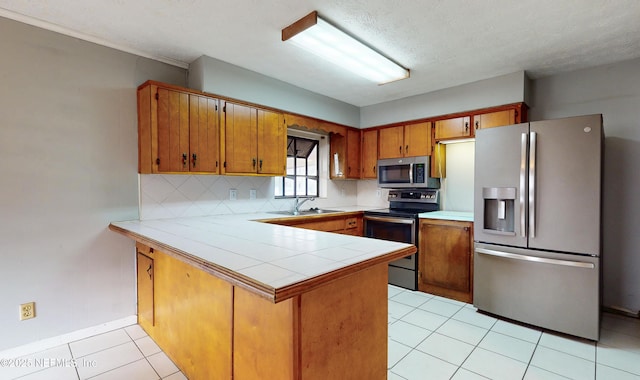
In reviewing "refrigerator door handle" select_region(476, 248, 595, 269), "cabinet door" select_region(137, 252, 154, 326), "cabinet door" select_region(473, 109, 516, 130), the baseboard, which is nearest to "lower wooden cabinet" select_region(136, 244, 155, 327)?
"cabinet door" select_region(137, 252, 154, 326)

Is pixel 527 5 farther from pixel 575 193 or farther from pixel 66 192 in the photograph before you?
pixel 66 192

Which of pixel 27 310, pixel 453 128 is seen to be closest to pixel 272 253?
pixel 27 310

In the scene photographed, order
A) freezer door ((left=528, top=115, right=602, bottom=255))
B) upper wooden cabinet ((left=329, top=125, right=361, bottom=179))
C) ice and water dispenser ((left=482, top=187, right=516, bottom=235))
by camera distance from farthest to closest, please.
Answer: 1. upper wooden cabinet ((left=329, top=125, right=361, bottom=179))
2. ice and water dispenser ((left=482, top=187, right=516, bottom=235))
3. freezer door ((left=528, top=115, right=602, bottom=255))

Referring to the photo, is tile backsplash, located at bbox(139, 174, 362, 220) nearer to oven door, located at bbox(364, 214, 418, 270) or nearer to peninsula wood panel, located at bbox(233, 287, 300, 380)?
oven door, located at bbox(364, 214, 418, 270)

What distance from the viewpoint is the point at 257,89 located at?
316cm

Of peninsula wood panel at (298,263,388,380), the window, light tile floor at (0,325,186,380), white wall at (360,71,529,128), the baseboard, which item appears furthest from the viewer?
the window

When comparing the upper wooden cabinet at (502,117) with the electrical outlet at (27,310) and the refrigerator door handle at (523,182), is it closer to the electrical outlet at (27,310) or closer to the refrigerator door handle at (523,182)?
the refrigerator door handle at (523,182)

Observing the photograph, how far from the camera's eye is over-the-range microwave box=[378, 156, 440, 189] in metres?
3.72

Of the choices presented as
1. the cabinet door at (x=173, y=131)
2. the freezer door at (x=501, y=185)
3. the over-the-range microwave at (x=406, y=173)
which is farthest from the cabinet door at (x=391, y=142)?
the cabinet door at (x=173, y=131)

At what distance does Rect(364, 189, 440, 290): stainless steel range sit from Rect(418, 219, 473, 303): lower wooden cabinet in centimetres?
10

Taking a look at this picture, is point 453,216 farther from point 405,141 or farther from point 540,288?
point 405,141

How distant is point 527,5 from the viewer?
1.95m

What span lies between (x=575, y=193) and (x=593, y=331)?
109 cm

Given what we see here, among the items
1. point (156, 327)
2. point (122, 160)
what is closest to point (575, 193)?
point (156, 327)
